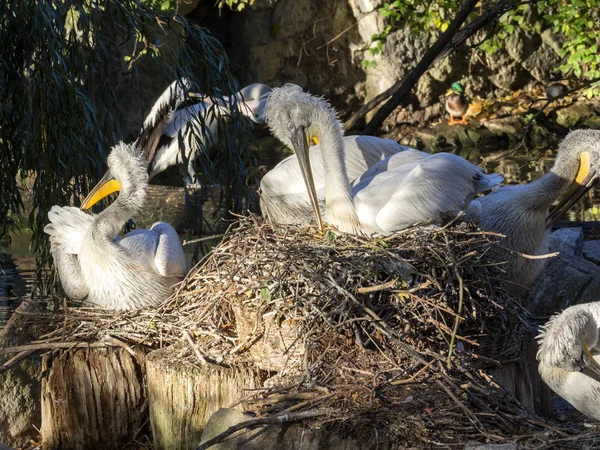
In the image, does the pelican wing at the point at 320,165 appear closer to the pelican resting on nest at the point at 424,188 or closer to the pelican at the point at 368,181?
the pelican resting on nest at the point at 424,188

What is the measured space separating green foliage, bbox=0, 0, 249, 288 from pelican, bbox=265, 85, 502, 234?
761 mm

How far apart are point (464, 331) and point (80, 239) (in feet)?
6.56

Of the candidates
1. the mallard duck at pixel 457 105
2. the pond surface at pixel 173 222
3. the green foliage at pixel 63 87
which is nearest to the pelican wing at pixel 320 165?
the green foliage at pixel 63 87

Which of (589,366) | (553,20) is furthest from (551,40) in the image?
(589,366)

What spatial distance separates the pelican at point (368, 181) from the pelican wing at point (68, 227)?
1081 millimetres

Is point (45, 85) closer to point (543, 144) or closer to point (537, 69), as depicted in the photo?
point (543, 144)

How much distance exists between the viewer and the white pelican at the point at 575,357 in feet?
11.5

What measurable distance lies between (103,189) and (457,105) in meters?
10.6

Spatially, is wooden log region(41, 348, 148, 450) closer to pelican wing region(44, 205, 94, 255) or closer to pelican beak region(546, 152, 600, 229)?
pelican wing region(44, 205, 94, 255)

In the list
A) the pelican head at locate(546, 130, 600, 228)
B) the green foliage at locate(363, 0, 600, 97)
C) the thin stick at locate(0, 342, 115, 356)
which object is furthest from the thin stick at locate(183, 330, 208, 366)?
the green foliage at locate(363, 0, 600, 97)

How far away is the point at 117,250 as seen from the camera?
4.30 metres

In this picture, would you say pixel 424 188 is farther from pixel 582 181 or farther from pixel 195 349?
pixel 195 349

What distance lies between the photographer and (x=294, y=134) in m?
4.34

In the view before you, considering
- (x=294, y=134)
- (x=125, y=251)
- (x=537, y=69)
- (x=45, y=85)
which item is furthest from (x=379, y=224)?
(x=537, y=69)
